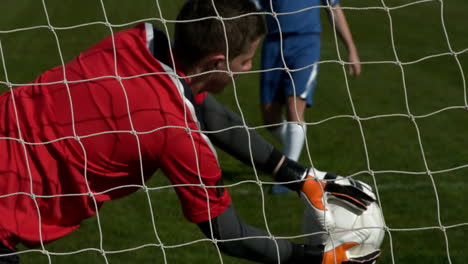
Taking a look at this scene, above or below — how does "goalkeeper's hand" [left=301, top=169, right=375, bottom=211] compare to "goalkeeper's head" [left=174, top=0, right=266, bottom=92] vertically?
below

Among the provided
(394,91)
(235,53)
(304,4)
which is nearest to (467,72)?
(394,91)

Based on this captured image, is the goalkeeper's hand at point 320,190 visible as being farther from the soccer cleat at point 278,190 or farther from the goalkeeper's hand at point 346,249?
the soccer cleat at point 278,190

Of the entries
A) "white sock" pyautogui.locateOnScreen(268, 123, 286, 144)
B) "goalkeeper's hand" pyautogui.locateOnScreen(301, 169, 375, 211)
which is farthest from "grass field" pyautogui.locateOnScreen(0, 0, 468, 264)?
"white sock" pyautogui.locateOnScreen(268, 123, 286, 144)

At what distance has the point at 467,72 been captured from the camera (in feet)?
25.6

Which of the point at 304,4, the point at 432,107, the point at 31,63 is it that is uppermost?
the point at 304,4

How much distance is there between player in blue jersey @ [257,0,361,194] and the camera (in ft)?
15.5

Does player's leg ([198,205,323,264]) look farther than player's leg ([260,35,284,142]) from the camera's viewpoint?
No

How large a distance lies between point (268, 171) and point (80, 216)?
0.89m

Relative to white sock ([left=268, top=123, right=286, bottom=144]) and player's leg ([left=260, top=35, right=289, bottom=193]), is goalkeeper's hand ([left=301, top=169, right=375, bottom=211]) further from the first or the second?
white sock ([left=268, top=123, right=286, bottom=144])

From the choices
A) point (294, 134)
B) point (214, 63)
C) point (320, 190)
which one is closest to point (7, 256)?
point (214, 63)

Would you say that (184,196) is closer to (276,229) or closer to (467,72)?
(276,229)

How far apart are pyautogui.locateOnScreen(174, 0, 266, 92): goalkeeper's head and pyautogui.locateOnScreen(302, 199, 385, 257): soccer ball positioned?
0.84m

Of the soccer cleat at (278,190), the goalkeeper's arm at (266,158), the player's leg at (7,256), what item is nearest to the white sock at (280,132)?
the soccer cleat at (278,190)

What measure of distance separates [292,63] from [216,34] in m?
2.27
